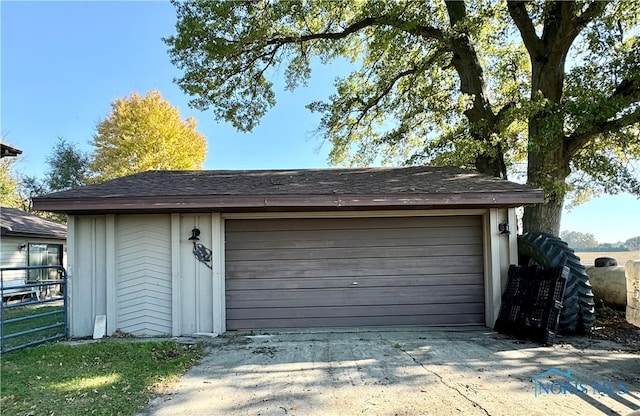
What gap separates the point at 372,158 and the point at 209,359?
29.2 ft

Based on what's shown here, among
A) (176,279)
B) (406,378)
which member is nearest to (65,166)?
(176,279)

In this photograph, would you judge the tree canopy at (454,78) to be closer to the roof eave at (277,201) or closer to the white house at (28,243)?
the roof eave at (277,201)

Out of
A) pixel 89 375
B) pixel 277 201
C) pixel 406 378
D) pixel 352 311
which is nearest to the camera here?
pixel 406 378

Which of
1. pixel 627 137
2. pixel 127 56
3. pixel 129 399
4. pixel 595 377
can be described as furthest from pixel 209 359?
pixel 127 56

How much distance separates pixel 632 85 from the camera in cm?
686

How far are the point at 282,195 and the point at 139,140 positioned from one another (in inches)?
663

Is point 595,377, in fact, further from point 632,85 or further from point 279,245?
point 632,85

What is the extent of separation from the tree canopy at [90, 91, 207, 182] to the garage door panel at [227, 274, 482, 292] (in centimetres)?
1517

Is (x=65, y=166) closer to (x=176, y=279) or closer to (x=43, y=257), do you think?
(x=43, y=257)

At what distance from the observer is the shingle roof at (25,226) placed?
11164 millimetres

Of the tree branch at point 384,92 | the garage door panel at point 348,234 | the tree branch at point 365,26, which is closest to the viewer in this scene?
the garage door panel at point 348,234

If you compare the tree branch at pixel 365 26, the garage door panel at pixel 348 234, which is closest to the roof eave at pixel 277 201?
the garage door panel at pixel 348 234

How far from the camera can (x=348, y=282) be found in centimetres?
641

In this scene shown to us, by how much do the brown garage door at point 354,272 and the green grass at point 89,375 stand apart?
1.47 m
